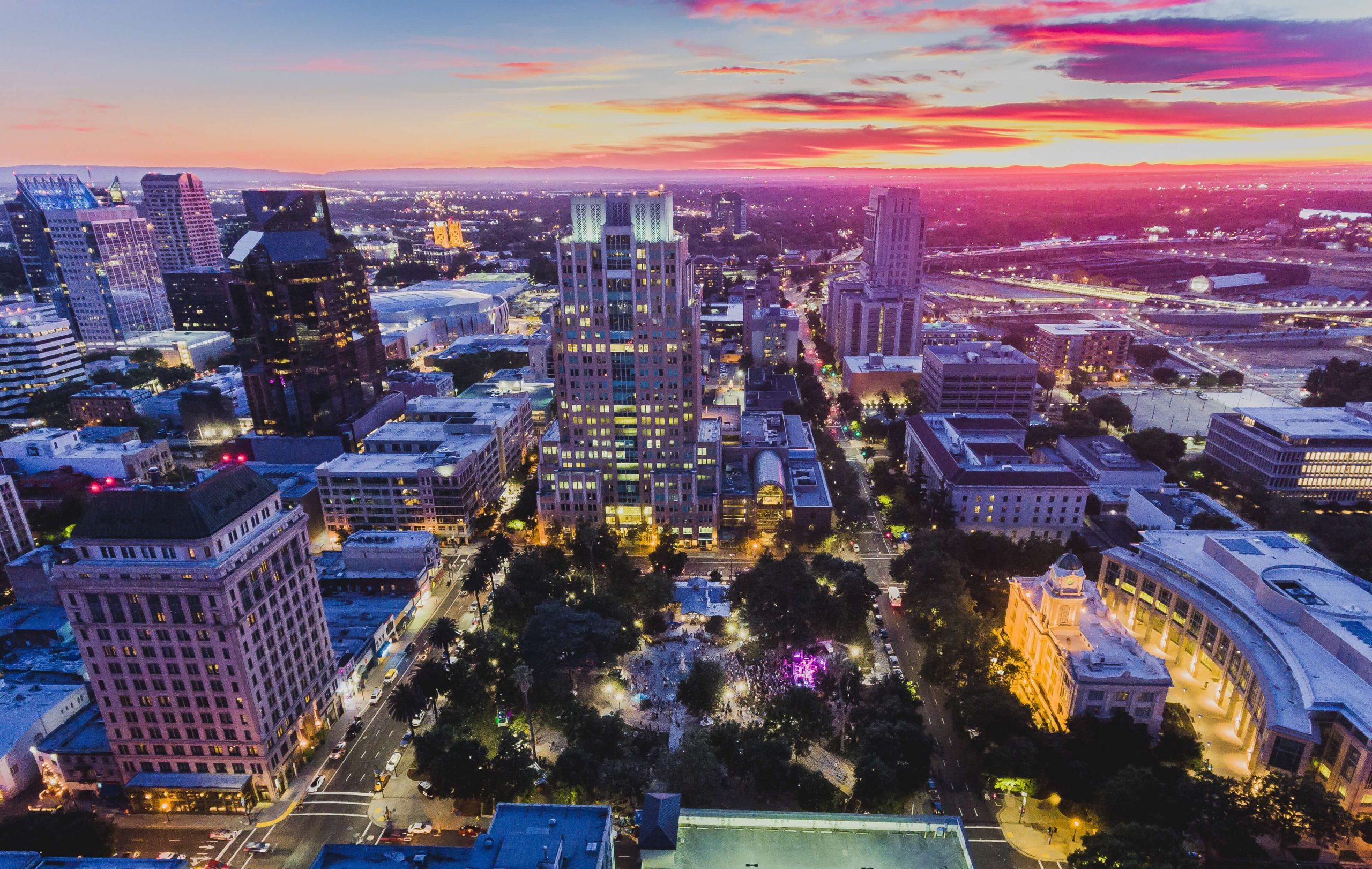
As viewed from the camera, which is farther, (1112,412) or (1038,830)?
(1112,412)

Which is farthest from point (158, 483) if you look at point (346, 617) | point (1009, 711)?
point (1009, 711)

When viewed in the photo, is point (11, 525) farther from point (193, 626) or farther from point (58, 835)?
point (58, 835)

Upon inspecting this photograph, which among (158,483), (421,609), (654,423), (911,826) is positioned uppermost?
(158,483)

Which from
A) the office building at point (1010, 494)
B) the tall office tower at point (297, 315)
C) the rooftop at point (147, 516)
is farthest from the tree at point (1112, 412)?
the rooftop at point (147, 516)

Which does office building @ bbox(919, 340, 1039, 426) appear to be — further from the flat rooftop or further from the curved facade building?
the flat rooftop

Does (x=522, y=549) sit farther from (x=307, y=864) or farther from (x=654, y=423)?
(x=307, y=864)

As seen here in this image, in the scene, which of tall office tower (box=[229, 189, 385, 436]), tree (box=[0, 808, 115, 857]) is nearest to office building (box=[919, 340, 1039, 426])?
tall office tower (box=[229, 189, 385, 436])

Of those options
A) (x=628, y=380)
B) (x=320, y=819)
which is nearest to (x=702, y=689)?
(x=320, y=819)
